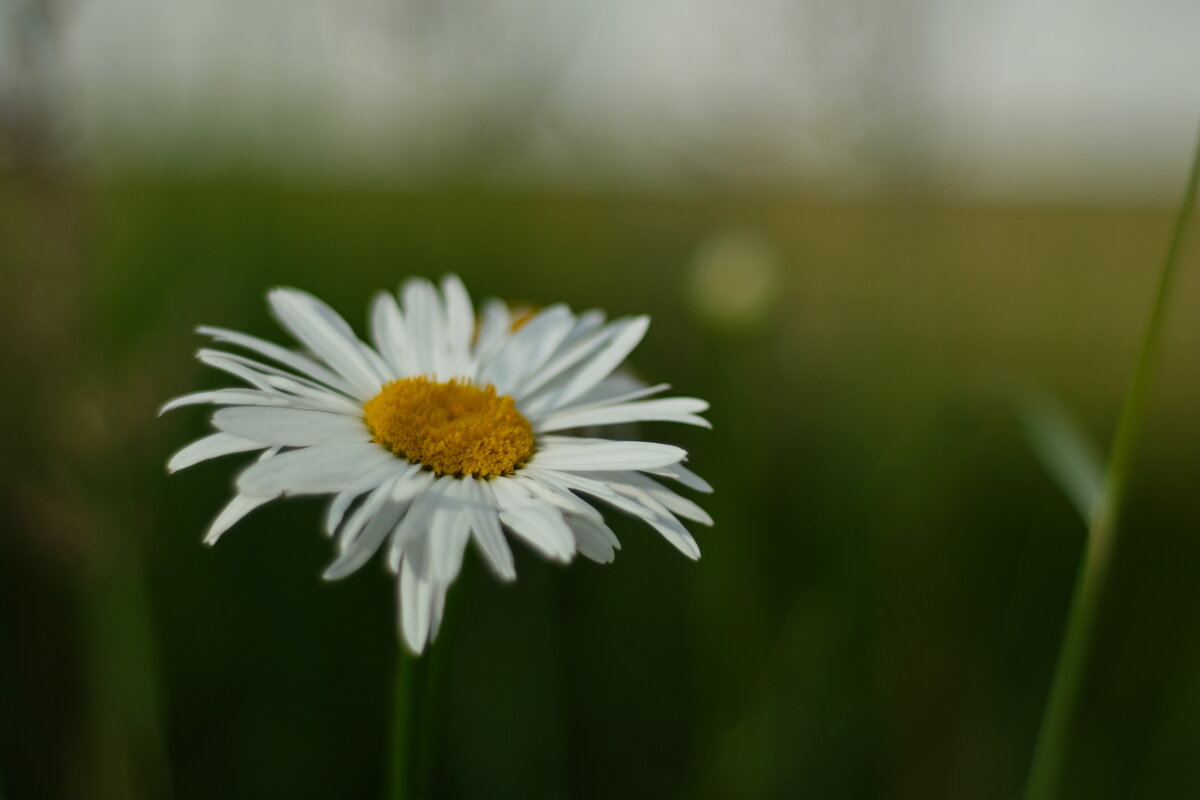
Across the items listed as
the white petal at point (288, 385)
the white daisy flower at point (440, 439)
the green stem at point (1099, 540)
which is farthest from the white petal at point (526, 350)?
the green stem at point (1099, 540)

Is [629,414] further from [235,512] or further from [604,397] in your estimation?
[235,512]

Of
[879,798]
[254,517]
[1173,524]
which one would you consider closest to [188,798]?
[254,517]

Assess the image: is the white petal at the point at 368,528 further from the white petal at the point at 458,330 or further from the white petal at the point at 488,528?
the white petal at the point at 458,330

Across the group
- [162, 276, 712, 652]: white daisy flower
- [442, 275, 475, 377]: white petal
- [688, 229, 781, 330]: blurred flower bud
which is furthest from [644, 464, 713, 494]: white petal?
[688, 229, 781, 330]: blurred flower bud

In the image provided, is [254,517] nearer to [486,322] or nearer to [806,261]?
[486,322]

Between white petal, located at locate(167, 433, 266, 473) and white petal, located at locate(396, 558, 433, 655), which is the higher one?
white petal, located at locate(167, 433, 266, 473)

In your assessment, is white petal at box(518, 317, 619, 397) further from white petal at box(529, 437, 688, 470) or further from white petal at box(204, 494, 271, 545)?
white petal at box(204, 494, 271, 545)

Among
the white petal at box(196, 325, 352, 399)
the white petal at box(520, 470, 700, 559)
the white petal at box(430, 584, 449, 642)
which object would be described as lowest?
the white petal at box(430, 584, 449, 642)
